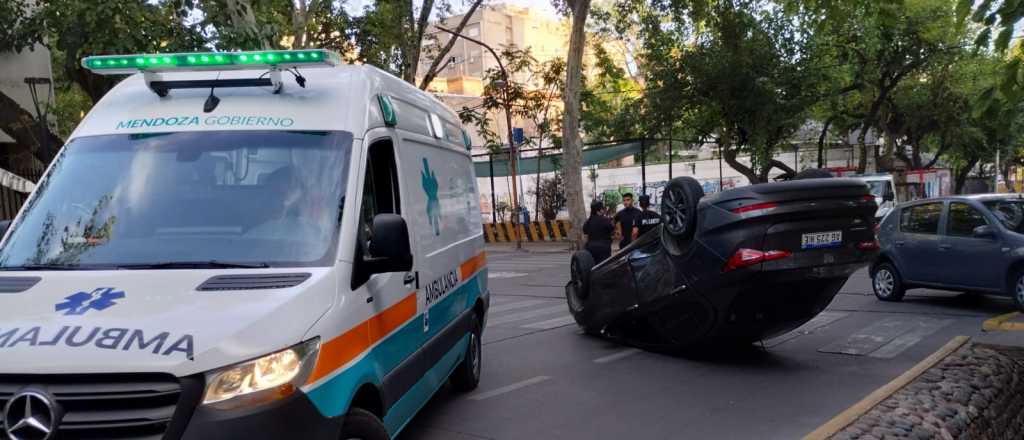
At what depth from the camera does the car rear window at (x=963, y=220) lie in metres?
10.5

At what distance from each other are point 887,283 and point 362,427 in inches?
400

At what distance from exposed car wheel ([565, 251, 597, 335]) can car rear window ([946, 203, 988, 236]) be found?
16.9ft

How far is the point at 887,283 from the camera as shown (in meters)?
11.8

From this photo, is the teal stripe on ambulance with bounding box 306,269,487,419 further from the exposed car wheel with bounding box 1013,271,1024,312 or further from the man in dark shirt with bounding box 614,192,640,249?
the exposed car wheel with bounding box 1013,271,1024,312

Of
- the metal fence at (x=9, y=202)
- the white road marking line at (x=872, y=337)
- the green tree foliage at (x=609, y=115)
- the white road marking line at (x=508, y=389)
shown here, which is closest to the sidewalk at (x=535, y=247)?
the green tree foliage at (x=609, y=115)

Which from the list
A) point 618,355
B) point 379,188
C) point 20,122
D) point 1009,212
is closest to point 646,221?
point 618,355

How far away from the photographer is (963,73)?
103 feet

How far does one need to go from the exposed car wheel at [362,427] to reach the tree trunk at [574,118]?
17.7m

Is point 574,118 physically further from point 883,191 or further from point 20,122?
point 20,122

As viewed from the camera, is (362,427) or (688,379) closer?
(362,427)

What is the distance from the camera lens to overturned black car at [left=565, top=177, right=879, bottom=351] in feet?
21.5

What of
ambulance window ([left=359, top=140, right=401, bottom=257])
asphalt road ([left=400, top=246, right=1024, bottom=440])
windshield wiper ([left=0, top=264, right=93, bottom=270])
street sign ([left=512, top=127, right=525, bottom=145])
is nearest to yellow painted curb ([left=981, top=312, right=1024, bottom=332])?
asphalt road ([left=400, top=246, right=1024, bottom=440])

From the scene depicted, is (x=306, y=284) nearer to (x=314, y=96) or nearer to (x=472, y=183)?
(x=314, y=96)

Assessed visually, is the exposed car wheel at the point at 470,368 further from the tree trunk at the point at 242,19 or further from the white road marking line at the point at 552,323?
the tree trunk at the point at 242,19
